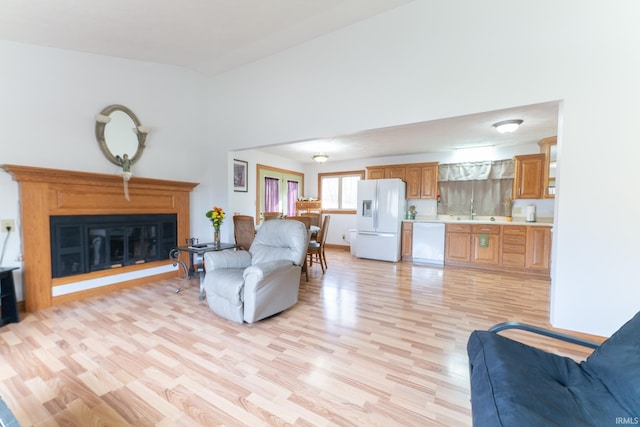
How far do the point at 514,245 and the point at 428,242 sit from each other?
1419mm


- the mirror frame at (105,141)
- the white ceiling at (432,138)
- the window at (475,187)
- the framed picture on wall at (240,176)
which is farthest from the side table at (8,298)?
the window at (475,187)

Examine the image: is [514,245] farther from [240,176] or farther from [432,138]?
[240,176]

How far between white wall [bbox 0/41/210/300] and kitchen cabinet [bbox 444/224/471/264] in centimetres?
489

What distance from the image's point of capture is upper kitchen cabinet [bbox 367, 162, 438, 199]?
5648mm

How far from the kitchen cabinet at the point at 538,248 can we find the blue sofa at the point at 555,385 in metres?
3.97

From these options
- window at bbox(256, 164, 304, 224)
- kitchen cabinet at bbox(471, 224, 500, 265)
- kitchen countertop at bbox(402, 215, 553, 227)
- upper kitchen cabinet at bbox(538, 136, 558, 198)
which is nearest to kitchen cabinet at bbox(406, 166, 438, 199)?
kitchen countertop at bbox(402, 215, 553, 227)

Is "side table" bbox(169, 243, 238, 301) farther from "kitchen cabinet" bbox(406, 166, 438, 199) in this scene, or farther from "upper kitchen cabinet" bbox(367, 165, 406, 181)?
"kitchen cabinet" bbox(406, 166, 438, 199)

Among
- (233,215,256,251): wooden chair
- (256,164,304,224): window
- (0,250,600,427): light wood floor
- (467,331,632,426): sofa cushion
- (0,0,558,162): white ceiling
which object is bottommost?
(0,250,600,427): light wood floor

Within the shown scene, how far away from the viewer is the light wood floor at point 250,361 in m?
1.50

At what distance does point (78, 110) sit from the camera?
10.4ft

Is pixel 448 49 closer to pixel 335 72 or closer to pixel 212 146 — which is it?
pixel 335 72

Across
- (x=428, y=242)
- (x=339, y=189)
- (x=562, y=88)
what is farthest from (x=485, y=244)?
(x=339, y=189)

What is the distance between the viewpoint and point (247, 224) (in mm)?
4277

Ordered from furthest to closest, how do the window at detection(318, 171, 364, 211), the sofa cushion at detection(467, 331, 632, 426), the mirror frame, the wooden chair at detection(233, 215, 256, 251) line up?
the window at detection(318, 171, 364, 211), the wooden chair at detection(233, 215, 256, 251), the mirror frame, the sofa cushion at detection(467, 331, 632, 426)
